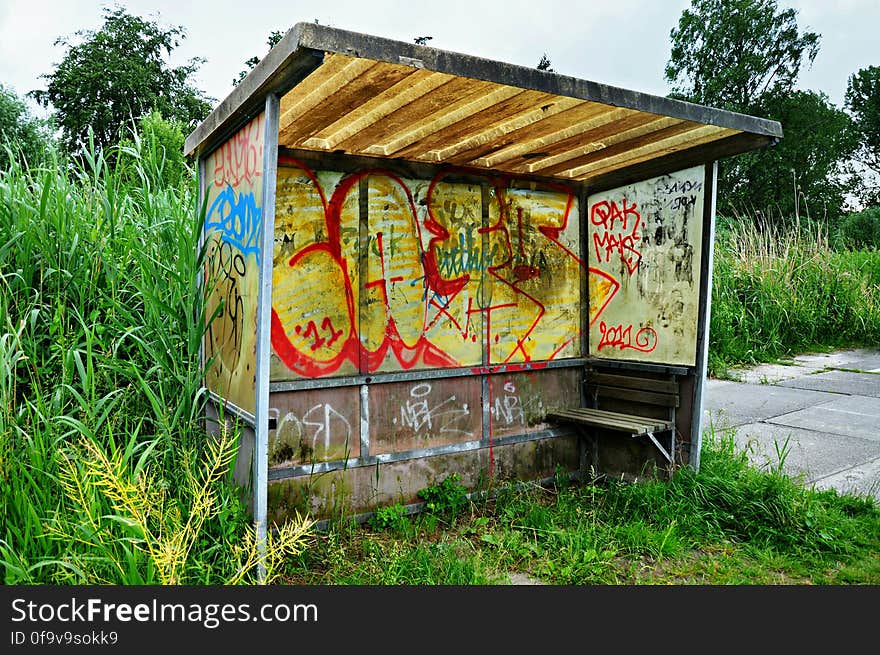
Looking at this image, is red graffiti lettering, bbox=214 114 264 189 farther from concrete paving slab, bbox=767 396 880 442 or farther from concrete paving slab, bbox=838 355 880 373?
concrete paving slab, bbox=838 355 880 373

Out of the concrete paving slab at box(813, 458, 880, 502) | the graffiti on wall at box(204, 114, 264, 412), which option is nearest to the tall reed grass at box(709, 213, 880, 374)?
the concrete paving slab at box(813, 458, 880, 502)

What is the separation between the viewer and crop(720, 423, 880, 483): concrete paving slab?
5.26m

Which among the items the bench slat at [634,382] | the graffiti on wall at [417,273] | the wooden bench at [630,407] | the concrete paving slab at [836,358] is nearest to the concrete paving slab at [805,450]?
the wooden bench at [630,407]

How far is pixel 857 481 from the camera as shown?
4.91 meters

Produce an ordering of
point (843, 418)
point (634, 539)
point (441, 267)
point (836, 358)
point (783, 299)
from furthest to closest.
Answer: point (783, 299), point (836, 358), point (843, 418), point (441, 267), point (634, 539)

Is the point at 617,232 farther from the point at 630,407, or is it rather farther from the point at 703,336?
the point at 630,407

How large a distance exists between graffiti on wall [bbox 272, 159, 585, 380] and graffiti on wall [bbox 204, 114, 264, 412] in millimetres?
323

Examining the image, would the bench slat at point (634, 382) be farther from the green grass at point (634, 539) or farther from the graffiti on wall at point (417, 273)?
the green grass at point (634, 539)

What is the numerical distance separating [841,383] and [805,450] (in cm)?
343

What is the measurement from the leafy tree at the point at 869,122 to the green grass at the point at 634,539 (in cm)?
3649

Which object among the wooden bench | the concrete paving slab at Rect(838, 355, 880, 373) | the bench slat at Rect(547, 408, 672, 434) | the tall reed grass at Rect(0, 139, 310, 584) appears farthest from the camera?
the concrete paving slab at Rect(838, 355, 880, 373)

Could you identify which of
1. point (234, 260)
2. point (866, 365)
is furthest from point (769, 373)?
point (234, 260)

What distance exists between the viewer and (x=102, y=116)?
26.8 metres

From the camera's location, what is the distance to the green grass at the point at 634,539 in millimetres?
3482
